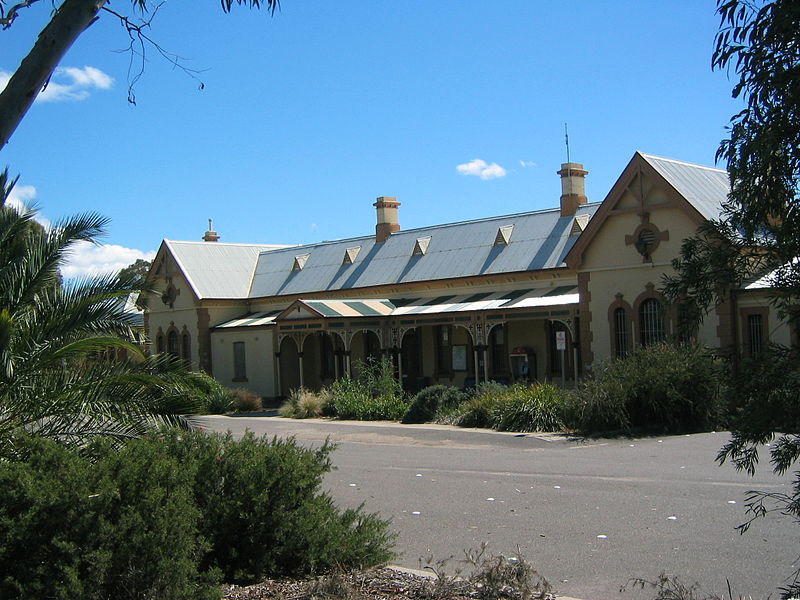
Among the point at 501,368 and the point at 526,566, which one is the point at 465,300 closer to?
the point at 501,368

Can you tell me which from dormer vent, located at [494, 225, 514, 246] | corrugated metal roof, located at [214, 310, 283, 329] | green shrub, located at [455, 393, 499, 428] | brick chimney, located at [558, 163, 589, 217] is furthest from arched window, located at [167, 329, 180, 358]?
green shrub, located at [455, 393, 499, 428]

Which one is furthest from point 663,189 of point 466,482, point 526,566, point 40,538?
point 40,538

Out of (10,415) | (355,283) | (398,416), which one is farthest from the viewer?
(355,283)

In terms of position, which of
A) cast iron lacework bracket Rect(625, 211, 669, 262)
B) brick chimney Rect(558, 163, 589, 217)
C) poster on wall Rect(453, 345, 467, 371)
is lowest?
poster on wall Rect(453, 345, 467, 371)

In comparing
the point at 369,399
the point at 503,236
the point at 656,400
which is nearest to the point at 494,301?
the point at 503,236

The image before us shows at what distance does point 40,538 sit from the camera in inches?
228

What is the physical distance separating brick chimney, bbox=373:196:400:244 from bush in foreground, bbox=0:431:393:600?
29174 millimetres

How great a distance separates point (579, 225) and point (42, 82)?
923 inches

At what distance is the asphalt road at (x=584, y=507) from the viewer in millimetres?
7680

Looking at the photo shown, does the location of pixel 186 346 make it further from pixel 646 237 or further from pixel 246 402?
pixel 646 237

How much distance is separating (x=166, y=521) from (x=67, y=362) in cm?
320

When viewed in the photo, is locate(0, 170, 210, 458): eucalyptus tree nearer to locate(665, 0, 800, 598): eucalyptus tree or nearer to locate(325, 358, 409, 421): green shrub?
locate(665, 0, 800, 598): eucalyptus tree

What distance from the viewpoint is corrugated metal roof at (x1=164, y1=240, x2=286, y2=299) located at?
126 feet

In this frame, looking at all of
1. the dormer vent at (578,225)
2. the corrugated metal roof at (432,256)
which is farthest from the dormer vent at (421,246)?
the dormer vent at (578,225)
